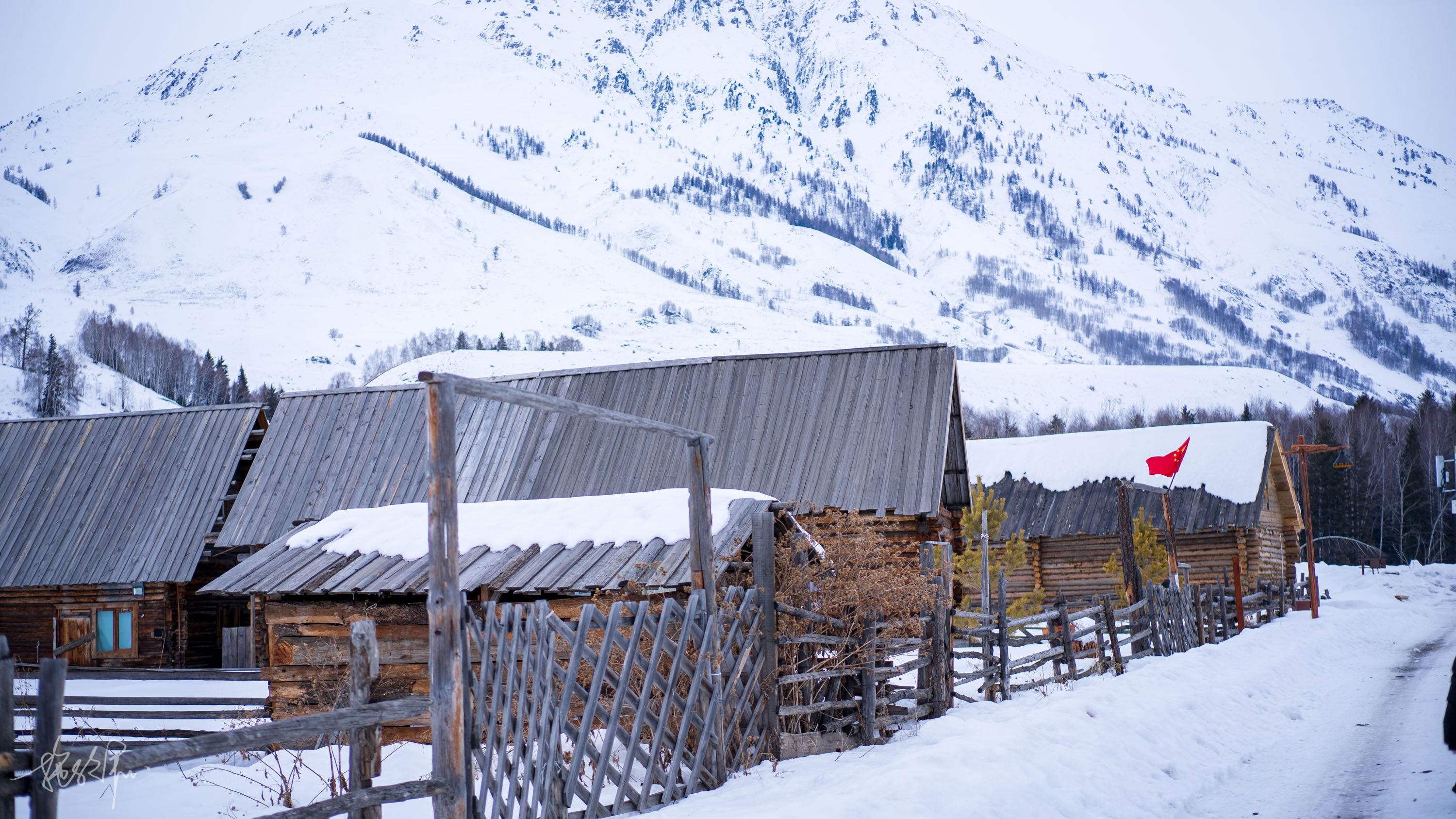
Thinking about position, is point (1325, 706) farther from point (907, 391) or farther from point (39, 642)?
point (39, 642)

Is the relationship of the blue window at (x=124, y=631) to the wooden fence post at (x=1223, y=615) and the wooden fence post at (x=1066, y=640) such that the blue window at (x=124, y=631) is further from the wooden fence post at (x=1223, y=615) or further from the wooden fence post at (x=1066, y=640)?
the wooden fence post at (x=1223, y=615)

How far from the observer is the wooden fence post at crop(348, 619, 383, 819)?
7.10m

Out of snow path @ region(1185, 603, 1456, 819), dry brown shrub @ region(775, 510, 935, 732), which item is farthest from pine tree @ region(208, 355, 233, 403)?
snow path @ region(1185, 603, 1456, 819)

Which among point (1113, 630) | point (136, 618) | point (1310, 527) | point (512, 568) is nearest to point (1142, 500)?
point (1310, 527)

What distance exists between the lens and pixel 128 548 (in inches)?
1062

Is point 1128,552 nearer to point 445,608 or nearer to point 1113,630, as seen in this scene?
point 1113,630

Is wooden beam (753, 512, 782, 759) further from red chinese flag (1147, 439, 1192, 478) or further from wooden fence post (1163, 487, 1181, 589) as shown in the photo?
red chinese flag (1147, 439, 1192, 478)

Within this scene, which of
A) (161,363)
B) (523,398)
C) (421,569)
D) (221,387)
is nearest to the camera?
(523,398)

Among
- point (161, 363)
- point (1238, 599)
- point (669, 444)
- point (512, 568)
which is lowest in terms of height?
point (1238, 599)

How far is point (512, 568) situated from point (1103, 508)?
26196mm

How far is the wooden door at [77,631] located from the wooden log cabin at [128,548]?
0.03 meters

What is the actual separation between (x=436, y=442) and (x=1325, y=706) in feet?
44.4

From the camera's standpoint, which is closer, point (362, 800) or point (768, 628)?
point (362, 800)

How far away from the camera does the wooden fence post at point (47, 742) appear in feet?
16.1
